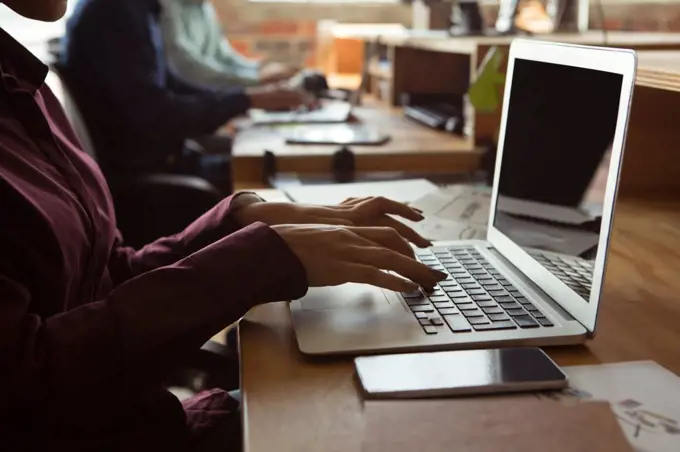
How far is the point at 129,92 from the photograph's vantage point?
2033mm

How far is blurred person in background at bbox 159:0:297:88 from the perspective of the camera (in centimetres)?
295

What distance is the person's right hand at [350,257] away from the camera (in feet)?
2.52

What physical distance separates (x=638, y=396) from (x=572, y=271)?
0.18 m

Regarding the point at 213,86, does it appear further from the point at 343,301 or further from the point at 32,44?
the point at 343,301

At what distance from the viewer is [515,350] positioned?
2.31 ft

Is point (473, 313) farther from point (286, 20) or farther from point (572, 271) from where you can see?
point (286, 20)

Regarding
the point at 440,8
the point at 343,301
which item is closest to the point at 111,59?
the point at 440,8

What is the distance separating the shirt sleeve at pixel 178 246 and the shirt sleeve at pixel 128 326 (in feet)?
0.80

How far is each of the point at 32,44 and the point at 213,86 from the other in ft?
2.20

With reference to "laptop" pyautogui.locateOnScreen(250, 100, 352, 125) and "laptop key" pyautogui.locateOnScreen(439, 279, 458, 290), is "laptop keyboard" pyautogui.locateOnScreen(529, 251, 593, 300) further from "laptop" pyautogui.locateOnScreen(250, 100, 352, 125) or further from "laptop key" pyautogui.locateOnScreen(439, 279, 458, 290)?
"laptop" pyautogui.locateOnScreen(250, 100, 352, 125)

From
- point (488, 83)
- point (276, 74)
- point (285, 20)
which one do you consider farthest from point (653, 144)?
point (285, 20)

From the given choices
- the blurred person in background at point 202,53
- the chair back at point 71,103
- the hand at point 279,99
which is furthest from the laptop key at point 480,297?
the blurred person in background at point 202,53

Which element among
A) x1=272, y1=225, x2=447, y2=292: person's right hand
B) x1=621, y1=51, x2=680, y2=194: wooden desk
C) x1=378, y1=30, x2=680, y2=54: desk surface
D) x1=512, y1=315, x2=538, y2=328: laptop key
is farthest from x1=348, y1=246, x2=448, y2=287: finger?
x1=378, y1=30, x2=680, y2=54: desk surface

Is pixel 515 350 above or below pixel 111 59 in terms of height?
below
